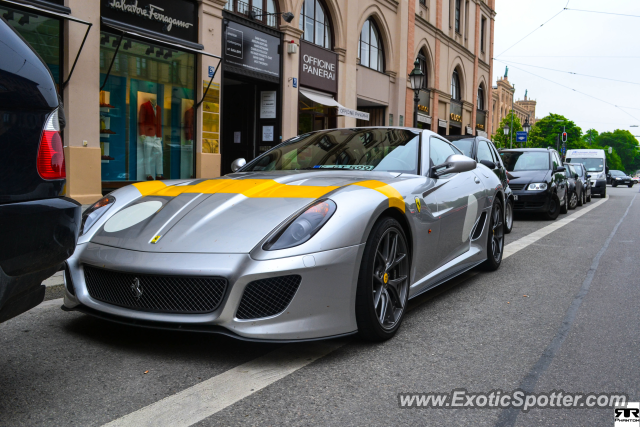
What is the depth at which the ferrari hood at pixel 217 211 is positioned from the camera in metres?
2.98

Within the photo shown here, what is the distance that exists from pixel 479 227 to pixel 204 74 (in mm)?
9767

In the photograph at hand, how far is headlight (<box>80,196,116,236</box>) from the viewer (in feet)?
11.3

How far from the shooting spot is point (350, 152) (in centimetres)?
447

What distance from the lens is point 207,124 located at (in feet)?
45.0

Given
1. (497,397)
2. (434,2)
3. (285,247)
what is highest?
(434,2)

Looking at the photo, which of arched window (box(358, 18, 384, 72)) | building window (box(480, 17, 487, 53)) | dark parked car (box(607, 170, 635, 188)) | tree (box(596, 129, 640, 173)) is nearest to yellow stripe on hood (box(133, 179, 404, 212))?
arched window (box(358, 18, 384, 72))

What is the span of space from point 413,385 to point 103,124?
33.3 ft

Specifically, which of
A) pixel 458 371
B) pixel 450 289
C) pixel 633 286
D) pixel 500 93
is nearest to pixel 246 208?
pixel 458 371

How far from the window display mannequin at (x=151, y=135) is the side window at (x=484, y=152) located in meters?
6.67

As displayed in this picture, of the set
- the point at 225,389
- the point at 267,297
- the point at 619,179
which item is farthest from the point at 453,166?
the point at 619,179

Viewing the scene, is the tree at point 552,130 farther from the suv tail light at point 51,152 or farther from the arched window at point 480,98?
the suv tail light at point 51,152

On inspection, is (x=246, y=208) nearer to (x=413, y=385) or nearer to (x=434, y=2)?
(x=413, y=385)

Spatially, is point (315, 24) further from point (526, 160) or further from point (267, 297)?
point (267, 297)

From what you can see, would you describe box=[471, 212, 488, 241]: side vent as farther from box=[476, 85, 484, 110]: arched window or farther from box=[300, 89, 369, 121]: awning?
box=[476, 85, 484, 110]: arched window
